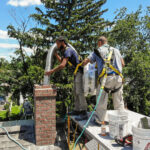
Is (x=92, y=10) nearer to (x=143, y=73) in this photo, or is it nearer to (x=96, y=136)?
(x=143, y=73)

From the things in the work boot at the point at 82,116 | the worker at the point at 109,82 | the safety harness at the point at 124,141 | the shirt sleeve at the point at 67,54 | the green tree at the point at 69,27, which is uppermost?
the green tree at the point at 69,27

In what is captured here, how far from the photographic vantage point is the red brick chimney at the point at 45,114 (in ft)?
10.5

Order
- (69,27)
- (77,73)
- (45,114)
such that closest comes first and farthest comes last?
(45,114) < (77,73) < (69,27)

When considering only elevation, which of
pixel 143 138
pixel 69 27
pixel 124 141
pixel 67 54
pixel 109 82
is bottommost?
pixel 124 141

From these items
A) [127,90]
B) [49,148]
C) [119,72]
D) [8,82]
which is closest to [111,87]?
[119,72]

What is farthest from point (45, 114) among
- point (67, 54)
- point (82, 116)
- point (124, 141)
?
point (124, 141)

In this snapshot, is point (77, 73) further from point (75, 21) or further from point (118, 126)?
point (75, 21)

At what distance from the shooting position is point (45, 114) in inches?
128

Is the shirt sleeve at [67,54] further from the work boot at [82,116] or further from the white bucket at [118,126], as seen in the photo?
the white bucket at [118,126]

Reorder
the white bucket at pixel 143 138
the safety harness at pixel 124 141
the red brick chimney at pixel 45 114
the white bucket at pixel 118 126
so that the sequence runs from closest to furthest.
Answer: the white bucket at pixel 143 138 < the safety harness at pixel 124 141 < the white bucket at pixel 118 126 < the red brick chimney at pixel 45 114

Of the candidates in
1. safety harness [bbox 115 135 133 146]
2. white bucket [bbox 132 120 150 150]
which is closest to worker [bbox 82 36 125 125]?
safety harness [bbox 115 135 133 146]

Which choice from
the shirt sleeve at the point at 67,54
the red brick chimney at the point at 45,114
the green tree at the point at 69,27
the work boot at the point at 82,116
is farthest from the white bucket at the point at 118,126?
the green tree at the point at 69,27

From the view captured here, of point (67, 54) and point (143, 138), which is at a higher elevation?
point (67, 54)

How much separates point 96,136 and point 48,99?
116 cm
